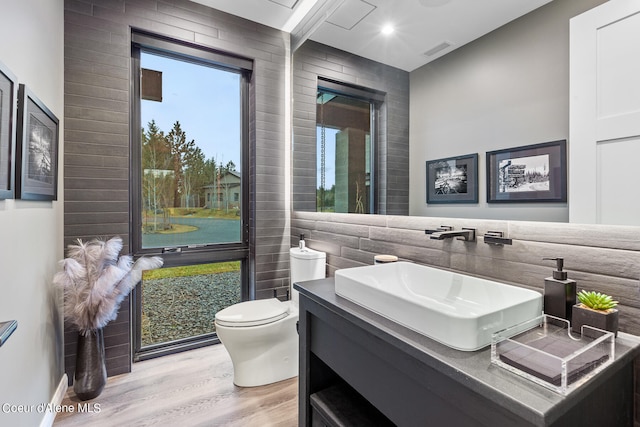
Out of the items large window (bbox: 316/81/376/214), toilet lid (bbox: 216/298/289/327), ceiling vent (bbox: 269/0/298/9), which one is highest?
ceiling vent (bbox: 269/0/298/9)

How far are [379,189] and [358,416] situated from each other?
1211mm

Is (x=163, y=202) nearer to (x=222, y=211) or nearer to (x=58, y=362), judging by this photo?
(x=222, y=211)

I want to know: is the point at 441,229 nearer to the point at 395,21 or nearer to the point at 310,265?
the point at 310,265

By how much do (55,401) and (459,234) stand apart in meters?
2.38

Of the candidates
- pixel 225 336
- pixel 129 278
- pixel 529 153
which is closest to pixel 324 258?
pixel 225 336

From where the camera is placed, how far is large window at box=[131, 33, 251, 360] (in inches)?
92.8

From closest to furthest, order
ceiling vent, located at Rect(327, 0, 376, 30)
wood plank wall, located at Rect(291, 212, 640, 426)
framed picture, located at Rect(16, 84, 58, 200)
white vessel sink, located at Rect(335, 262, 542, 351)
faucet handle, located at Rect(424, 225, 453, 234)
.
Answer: white vessel sink, located at Rect(335, 262, 542, 351) < wood plank wall, located at Rect(291, 212, 640, 426) < framed picture, located at Rect(16, 84, 58, 200) < faucet handle, located at Rect(424, 225, 453, 234) < ceiling vent, located at Rect(327, 0, 376, 30)

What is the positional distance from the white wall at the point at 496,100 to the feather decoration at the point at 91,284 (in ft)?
6.00

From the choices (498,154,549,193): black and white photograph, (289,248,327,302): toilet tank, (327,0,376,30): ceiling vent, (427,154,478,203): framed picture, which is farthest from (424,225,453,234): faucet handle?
(327,0,376,30): ceiling vent

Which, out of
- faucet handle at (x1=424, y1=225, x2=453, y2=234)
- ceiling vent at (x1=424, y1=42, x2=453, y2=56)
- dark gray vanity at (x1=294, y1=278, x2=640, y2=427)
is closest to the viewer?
dark gray vanity at (x1=294, y1=278, x2=640, y2=427)

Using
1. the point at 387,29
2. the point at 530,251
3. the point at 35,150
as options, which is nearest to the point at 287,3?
the point at 387,29

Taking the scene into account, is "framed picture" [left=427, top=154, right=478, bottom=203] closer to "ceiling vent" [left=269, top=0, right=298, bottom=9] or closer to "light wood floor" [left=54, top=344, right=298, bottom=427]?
"light wood floor" [left=54, top=344, right=298, bottom=427]

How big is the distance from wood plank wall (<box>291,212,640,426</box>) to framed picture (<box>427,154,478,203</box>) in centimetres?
11

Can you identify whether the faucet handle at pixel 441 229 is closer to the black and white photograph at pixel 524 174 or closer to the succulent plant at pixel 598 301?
the black and white photograph at pixel 524 174
